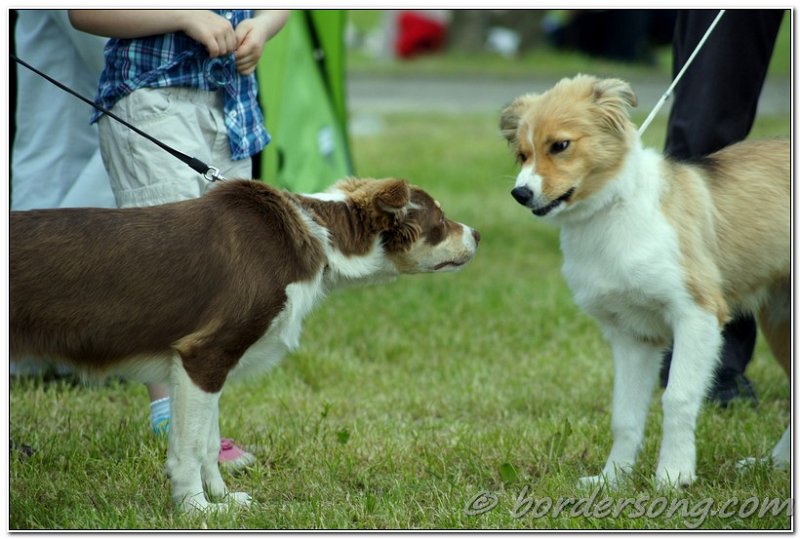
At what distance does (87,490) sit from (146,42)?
5.46 feet

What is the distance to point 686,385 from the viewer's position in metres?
3.92

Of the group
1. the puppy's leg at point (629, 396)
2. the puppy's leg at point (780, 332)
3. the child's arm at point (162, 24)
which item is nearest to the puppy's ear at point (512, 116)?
the puppy's leg at point (629, 396)

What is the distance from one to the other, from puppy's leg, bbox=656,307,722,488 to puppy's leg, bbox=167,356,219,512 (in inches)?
63.3

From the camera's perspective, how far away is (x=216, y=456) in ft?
13.1

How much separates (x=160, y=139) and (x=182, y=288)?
0.78 meters

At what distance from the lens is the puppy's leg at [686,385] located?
3.90 metres

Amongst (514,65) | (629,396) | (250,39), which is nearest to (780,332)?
(629,396)

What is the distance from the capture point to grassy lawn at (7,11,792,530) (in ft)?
12.5

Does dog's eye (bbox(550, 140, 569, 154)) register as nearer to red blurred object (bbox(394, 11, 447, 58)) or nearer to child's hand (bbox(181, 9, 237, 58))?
child's hand (bbox(181, 9, 237, 58))

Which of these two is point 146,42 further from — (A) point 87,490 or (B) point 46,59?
(A) point 87,490

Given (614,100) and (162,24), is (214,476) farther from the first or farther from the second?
(614,100)

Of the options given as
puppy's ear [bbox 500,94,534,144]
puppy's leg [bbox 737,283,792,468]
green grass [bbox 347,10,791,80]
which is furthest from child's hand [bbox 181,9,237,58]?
green grass [bbox 347,10,791,80]

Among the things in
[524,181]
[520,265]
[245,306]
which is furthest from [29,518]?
[520,265]

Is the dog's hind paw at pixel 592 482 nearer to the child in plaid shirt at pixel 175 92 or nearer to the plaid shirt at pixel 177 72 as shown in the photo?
the child in plaid shirt at pixel 175 92
